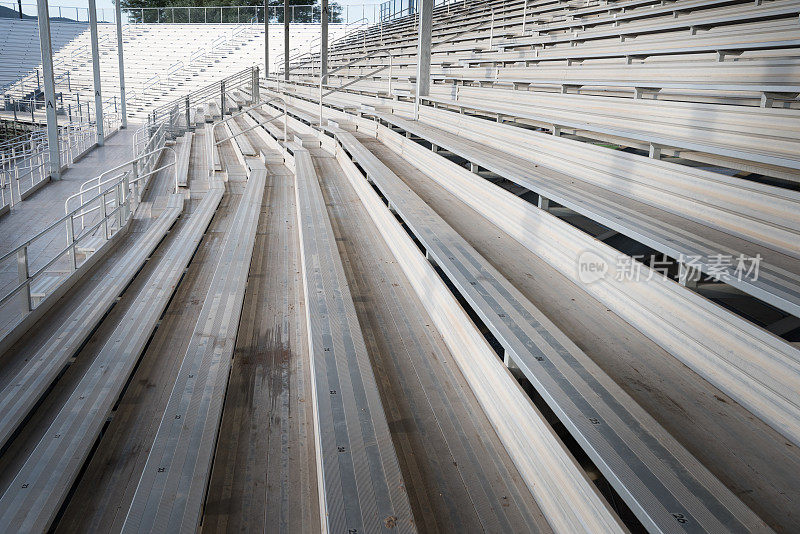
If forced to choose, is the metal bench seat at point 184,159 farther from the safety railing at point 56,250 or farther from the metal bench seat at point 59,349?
the metal bench seat at point 59,349

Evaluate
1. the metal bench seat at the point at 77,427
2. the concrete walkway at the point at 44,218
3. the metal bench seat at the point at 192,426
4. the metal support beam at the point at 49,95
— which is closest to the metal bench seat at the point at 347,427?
the metal bench seat at the point at 192,426

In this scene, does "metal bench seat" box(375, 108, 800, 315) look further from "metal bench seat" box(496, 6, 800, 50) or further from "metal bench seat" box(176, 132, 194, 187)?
"metal bench seat" box(176, 132, 194, 187)

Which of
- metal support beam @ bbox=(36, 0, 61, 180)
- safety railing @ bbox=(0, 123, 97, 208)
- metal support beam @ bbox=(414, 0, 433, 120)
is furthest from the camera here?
metal support beam @ bbox=(36, 0, 61, 180)

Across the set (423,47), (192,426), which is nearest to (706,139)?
(192,426)

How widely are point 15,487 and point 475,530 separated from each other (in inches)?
60.5

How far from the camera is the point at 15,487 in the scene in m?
1.98

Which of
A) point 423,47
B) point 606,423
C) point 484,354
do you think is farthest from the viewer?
point 423,47

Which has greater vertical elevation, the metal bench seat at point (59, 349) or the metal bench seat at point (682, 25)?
the metal bench seat at point (682, 25)

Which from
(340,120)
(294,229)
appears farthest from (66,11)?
(294,229)

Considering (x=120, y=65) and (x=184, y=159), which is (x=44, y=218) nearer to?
(x=184, y=159)

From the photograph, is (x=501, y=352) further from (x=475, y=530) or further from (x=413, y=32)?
(x=413, y=32)

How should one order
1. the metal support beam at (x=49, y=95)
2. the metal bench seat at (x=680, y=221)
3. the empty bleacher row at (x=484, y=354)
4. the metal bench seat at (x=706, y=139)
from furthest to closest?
1. the metal support beam at (x=49, y=95)
2. the metal bench seat at (x=706, y=139)
3. the metal bench seat at (x=680, y=221)
4. the empty bleacher row at (x=484, y=354)

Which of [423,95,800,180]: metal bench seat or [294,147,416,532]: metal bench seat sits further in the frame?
[423,95,800,180]: metal bench seat

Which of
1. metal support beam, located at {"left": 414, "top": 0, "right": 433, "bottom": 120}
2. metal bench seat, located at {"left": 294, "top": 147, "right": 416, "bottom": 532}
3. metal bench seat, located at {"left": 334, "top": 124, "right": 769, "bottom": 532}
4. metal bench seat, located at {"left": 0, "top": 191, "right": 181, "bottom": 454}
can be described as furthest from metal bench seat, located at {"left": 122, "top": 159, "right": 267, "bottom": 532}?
metal support beam, located at {"left": 414, "top": 0, "right": 433, "bottom": 120}
